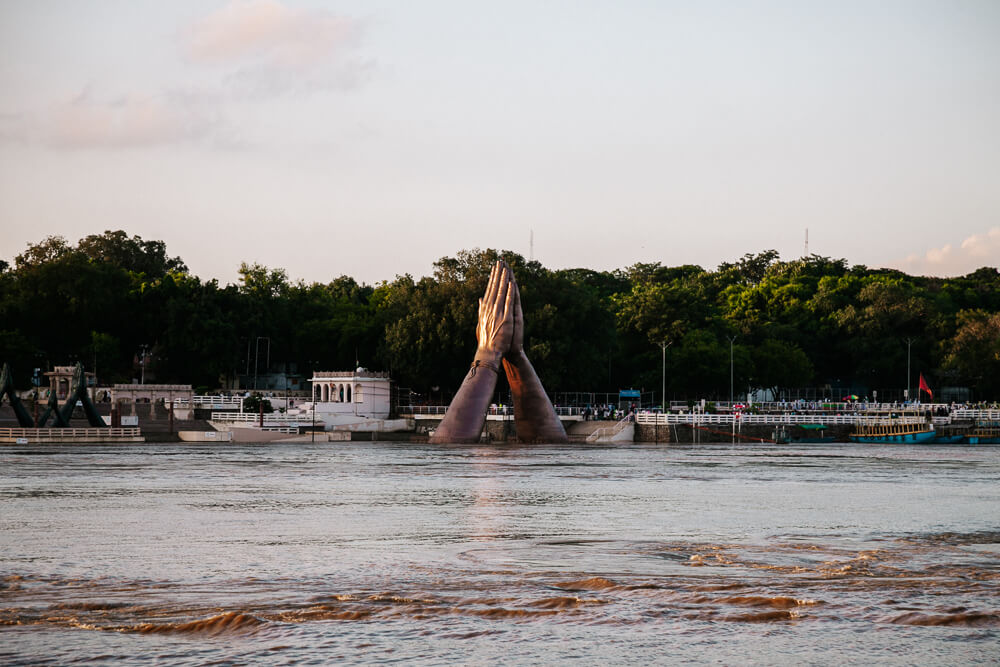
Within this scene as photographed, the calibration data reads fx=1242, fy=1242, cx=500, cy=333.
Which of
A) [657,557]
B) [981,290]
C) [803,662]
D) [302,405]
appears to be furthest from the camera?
[981,290]

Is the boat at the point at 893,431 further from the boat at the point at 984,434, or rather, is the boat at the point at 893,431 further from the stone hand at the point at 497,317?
the stone hand at the point at 497,317

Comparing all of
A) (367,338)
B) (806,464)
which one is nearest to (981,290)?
(367,338)

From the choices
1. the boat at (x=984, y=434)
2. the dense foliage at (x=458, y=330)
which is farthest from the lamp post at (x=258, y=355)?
the boat at (x=984, y=434)

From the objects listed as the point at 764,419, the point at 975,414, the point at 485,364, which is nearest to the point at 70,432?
the point at 485,364

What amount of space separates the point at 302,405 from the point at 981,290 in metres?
82.9

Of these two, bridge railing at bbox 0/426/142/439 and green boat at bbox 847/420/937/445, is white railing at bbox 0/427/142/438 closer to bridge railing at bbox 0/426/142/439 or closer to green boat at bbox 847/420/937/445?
bridge railing at bbox 0/426/142/439

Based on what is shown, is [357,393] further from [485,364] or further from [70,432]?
[485,364]

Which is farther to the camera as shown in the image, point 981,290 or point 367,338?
point 981,290

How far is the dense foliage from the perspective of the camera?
3698 inches

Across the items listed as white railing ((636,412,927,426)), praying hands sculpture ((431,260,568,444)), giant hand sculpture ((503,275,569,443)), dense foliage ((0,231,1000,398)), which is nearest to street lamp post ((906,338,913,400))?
dense foliage ((0,231,1000,398))

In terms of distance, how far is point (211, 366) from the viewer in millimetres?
100625

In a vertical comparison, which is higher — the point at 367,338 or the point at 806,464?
the point at 367,338

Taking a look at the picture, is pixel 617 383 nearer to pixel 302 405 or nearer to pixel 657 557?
pixel 302 405

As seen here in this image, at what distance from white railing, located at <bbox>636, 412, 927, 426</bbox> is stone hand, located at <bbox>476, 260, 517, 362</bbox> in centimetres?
1915
